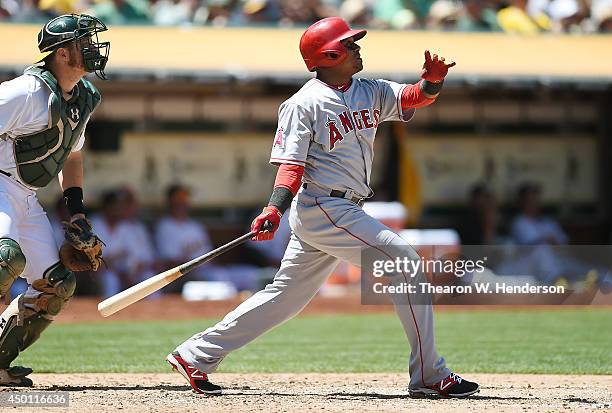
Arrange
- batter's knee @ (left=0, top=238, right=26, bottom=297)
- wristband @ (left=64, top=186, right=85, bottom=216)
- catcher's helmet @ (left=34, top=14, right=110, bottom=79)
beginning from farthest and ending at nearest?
1. wristband @ (left=64, top=186, right=85, bottom=216)
2. catcher's helmet @ (left=34, top=14, right=110, bottom=79)
3. batter's knee @ (left=0, top=238, right=26, bottom=297)

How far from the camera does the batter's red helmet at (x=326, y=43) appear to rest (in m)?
5.80

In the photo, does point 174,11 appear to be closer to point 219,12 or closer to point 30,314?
point 219,12

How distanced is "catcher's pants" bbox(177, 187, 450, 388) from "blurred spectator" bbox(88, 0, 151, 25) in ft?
24.7

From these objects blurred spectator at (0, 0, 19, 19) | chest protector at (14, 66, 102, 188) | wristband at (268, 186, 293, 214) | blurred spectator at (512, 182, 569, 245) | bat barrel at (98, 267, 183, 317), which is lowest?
blurred spectator at (512, 182, 569, 245)

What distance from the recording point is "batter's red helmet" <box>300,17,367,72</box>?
19.0 ft

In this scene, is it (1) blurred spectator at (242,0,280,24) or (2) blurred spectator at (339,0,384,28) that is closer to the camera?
(1) blurred spectator at (242,0,280,24)

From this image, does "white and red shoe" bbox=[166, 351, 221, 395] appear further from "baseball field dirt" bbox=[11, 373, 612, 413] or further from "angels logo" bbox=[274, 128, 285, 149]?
"angels logo" bbox=[274, 128, 285, 149]

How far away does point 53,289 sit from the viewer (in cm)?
591

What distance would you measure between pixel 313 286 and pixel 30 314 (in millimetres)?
1508

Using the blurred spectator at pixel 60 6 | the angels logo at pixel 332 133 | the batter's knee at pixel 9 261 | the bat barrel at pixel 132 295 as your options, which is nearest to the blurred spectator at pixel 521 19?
the blurred spectator at pixel 60 6

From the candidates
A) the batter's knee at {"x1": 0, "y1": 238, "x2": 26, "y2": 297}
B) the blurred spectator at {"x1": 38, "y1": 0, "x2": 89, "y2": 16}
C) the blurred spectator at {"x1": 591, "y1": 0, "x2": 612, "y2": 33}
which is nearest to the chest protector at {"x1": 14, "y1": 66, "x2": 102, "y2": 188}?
the batter's knee at {"x1": 0, "y1": 238, "x2": 26, "y2": 297}

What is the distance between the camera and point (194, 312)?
11203 millimetres

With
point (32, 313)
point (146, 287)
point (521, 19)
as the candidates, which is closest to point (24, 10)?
point (521, 19)

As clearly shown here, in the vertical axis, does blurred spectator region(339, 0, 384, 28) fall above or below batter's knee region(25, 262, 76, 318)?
above
